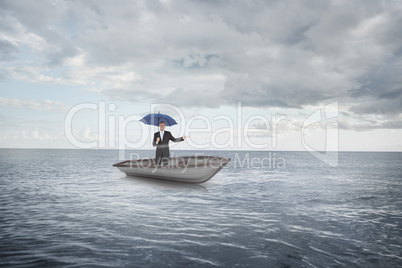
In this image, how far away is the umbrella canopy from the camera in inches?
716

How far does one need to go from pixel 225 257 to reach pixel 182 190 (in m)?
10.7

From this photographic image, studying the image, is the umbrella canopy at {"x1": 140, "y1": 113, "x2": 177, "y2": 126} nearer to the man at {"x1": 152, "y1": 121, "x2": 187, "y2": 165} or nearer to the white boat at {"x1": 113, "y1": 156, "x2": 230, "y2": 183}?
the man at {"x1": 152, "y1": 121, "x2": 187, "y2": 165}

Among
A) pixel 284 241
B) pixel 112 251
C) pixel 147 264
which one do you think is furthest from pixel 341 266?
pixel 112 251

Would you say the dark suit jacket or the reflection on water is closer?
the reflection on water

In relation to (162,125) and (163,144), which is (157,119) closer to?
(162,125)

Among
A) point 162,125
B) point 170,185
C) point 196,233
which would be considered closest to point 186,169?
point 170,185

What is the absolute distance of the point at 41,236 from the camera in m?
7.59

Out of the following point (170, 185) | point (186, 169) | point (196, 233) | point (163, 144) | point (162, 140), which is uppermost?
point (162, 140)

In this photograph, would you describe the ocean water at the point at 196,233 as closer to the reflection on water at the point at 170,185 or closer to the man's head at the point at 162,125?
the reflection on water at the point at 170,185

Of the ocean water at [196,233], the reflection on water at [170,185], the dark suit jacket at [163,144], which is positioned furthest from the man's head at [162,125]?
the ocean water at [196,233]

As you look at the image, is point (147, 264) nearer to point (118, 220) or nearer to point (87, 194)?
point (118, 220)

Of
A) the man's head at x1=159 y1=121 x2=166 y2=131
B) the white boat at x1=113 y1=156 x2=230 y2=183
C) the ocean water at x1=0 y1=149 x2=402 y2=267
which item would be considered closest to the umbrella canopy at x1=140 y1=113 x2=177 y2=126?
the man's head at x1=159 y1=121 x2=166 y2=131

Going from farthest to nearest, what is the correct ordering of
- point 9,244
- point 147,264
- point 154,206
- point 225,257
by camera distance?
point 154,206, point 9,244, point 225,257, point 147,264

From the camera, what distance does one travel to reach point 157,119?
18.4 m
